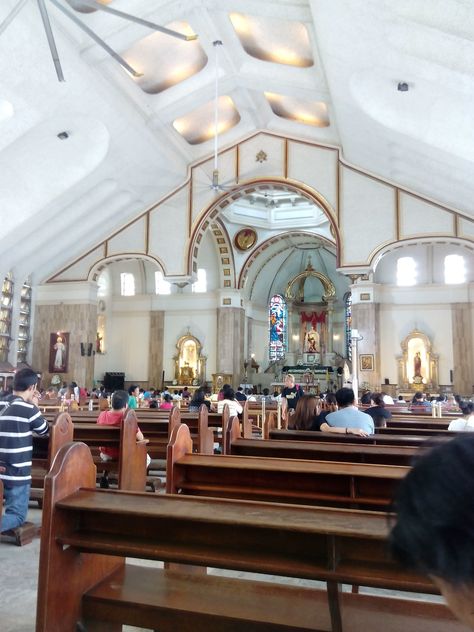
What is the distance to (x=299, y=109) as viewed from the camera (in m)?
14.5

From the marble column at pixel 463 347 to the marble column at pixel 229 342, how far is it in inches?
325

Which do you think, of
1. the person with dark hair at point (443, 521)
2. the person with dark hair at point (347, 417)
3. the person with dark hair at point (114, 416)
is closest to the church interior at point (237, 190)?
the person with dark hair at point (114, 416)

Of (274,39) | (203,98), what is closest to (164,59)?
(203,98)

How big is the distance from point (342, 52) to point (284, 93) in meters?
3.54

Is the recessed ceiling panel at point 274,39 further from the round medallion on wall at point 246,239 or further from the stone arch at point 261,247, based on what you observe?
the stone arch at point 261,247

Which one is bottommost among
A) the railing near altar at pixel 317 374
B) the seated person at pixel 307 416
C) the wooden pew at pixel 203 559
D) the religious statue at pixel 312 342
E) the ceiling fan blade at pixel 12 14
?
the wooden pew at pixel 203 559

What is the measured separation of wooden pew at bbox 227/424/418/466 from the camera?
415 centimetres

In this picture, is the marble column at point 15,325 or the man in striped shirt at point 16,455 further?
the marble column at point 15,325

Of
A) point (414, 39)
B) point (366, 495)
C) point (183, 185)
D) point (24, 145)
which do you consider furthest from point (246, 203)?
point (366, 495)

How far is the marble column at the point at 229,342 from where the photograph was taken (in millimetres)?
20891

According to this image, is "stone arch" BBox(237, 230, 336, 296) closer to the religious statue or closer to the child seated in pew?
the religious statue

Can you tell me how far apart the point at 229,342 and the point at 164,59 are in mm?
11362

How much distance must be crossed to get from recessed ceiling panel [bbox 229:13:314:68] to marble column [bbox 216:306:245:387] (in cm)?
1063

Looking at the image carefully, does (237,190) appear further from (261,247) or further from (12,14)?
(12,14)
